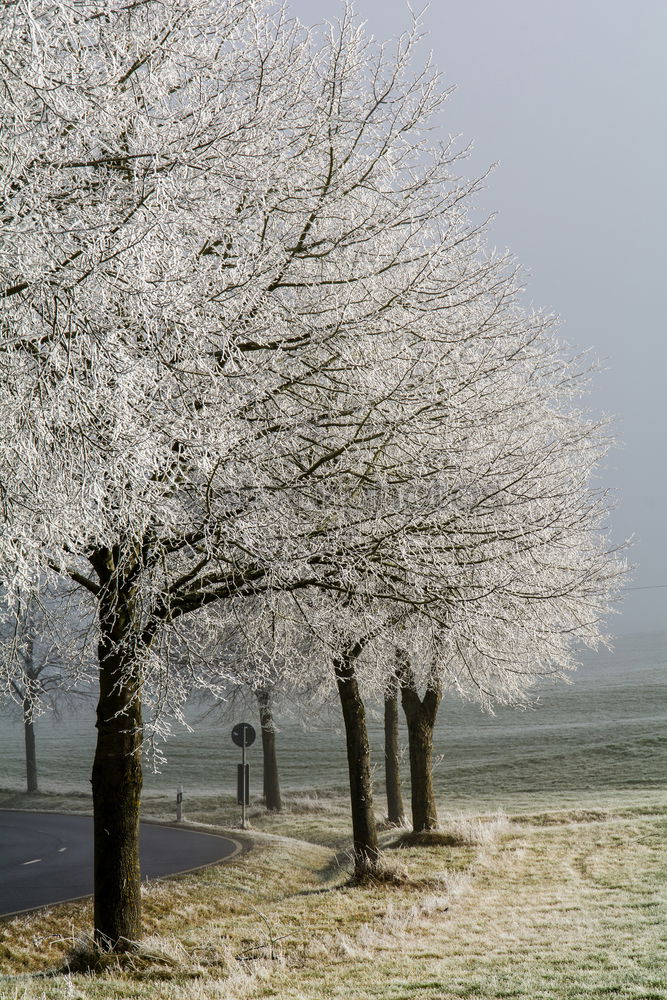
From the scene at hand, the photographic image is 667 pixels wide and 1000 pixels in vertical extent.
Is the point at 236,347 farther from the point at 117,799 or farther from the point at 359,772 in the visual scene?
the point at 359,772

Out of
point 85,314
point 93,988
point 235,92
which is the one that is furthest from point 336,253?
point 93,988

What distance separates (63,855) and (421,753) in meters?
8.28

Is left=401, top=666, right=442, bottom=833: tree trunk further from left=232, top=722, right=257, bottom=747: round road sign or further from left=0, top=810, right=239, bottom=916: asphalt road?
left=232, top=722, right=257, bottom=747: round road sign

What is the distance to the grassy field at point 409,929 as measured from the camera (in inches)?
278

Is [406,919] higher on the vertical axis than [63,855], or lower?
higher

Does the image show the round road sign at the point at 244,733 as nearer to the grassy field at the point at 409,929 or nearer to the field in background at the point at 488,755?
the field in background at the point at 488,755

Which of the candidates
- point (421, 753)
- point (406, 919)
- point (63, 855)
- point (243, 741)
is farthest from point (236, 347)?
point (243, 741)

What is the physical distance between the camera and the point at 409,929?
9.62 metres

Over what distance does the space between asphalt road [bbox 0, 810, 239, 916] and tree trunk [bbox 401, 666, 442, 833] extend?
422 cm

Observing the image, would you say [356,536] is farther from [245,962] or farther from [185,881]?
[185,881]

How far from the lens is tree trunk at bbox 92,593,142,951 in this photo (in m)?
8.58

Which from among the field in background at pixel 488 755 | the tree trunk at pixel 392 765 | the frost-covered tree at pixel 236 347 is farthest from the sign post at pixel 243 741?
the frost-covered tree at pixel 236 347

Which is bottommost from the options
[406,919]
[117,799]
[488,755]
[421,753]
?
[488,755]

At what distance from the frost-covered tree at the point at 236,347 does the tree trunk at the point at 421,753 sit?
8.00 metres
